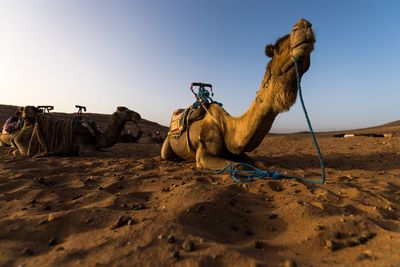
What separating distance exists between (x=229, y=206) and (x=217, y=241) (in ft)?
2.57

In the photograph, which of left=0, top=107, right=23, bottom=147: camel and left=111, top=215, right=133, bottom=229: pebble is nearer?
left=111, top=215, right=133, bottom=229: pebble

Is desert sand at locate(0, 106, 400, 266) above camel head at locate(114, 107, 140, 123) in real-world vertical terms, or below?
below

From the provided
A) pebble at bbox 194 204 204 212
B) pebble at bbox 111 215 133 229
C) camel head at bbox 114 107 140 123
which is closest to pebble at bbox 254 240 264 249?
pebble at bbox 194 204 204 212

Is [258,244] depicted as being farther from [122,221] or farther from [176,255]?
[122,221]

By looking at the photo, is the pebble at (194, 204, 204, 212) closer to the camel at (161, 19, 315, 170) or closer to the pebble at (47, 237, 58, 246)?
the pebble at (47, 237, 58, 246)

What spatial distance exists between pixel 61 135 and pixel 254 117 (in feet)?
18.9

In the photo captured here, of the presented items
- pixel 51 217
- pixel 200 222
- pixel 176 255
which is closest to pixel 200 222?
pixel 200 222

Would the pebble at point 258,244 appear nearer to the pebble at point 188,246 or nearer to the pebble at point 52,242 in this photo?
the pebble at point 188,246

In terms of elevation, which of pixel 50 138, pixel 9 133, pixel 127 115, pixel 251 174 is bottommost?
pixel 251 174

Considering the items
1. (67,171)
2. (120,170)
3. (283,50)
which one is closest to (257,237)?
(283,50)

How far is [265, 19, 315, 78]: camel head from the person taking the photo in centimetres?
339

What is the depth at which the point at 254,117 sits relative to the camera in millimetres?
4418

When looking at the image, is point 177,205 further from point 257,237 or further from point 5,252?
point 5,252

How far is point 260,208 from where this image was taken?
2924 mm
